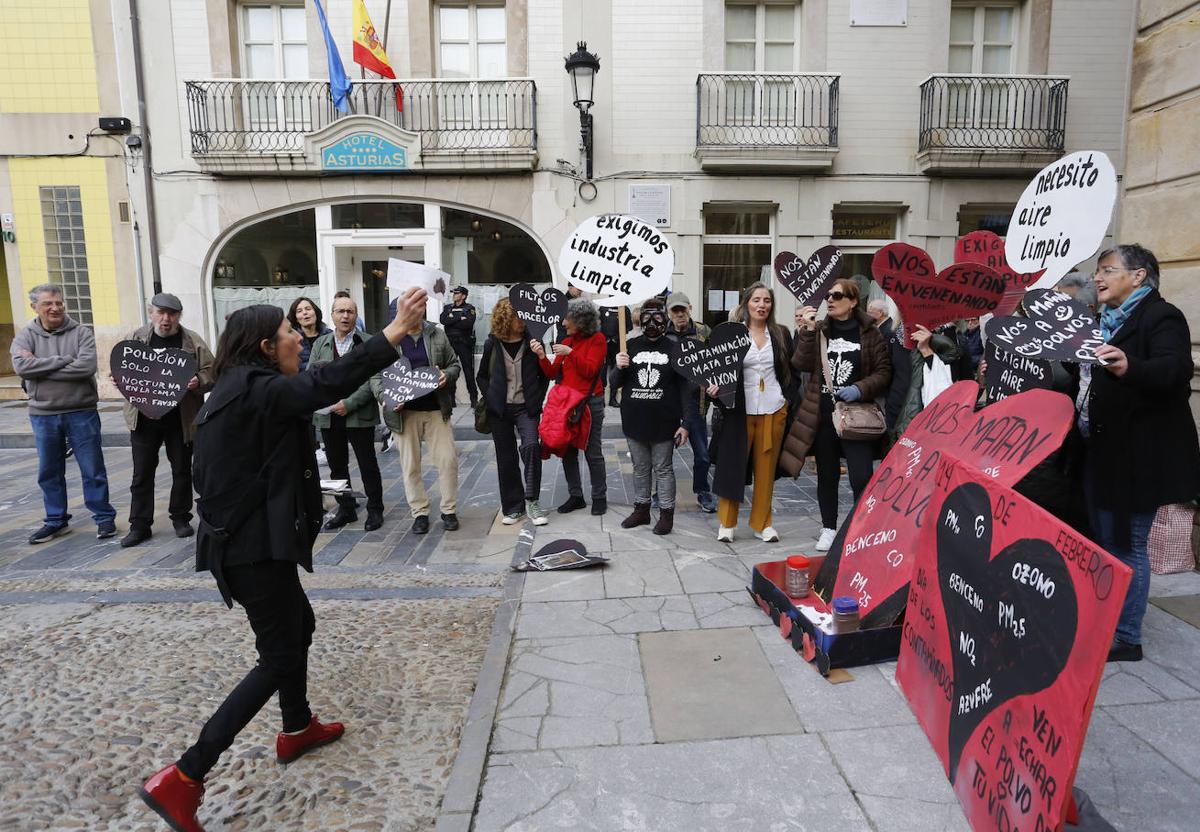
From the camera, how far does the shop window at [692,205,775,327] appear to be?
13.0 m

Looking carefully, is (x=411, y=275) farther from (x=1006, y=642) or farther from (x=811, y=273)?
(x=1006, y=642)

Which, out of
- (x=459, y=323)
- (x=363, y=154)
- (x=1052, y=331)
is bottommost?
(x=459, y=323)

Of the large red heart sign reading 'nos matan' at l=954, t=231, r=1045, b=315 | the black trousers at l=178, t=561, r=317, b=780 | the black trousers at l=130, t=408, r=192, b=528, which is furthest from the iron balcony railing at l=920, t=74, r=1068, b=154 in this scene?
the black trousers at l=178, t=561, r=317, b=780

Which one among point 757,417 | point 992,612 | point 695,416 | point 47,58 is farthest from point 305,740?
point 47,58

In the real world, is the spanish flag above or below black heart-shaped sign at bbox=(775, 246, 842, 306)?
above

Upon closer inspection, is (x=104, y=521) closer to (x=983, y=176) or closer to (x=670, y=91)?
(x=670, y=91)

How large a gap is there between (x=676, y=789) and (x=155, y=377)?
4.91 metres

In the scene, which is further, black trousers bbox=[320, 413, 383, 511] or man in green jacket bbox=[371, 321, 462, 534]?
black trousers bbox=[320, 413, 383, 511]

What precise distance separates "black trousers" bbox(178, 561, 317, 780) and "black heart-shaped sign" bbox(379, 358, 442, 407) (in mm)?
2722

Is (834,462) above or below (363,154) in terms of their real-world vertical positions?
below

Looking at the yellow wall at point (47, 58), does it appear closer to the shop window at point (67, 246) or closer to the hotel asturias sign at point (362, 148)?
the shop window at point (67, 246)

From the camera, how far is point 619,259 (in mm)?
5617

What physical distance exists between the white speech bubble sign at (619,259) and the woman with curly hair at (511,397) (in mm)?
674

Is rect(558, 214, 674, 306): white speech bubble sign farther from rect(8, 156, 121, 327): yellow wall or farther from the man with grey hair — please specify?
rect(8, 156, 121, 327): yellow wall
